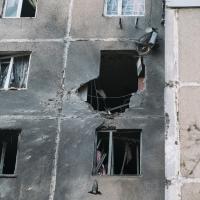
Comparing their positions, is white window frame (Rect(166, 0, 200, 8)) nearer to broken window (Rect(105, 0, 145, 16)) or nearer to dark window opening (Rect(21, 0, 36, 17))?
broken window (Rect(105, 0, 145, 16))

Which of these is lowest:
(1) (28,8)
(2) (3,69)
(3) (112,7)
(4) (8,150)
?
(4) (8,150)

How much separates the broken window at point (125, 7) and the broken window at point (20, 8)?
2.27 m

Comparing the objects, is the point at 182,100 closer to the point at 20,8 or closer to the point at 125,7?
the point at 125,7

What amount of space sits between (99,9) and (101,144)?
4113 mm

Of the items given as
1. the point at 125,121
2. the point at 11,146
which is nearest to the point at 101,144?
the point at 125,121

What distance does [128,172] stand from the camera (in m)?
14.9

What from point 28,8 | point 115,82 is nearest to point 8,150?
point 115,82

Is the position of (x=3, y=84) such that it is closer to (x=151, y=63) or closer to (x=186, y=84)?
(x=151, y=63)

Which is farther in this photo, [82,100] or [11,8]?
[11,8]

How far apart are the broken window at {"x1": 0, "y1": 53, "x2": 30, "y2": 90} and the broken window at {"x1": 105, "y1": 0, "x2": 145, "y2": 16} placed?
2761 mm

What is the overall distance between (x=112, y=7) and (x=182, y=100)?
4250mm

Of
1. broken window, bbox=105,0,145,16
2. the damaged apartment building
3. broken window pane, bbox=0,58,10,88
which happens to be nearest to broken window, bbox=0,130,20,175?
the damaged apartment building

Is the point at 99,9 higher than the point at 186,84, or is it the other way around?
the point at 99,9

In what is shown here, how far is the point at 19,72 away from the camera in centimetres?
1582
